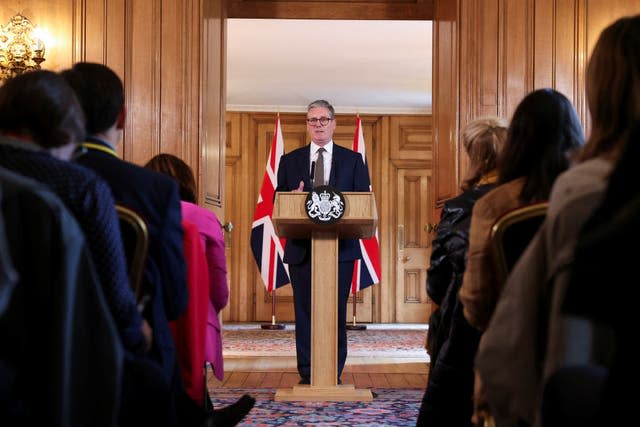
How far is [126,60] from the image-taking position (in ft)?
17.3

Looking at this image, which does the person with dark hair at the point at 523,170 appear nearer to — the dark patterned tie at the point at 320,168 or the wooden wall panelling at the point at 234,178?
the dark patterned tie at the point at 320,168

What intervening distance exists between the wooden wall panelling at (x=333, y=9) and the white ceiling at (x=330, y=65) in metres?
1.49

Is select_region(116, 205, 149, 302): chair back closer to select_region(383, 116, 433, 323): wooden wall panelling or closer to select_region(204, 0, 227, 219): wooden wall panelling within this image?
select_region(204, 0, 227, 219): wooden wall panelling

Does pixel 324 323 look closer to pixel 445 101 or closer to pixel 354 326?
pixel 445 101

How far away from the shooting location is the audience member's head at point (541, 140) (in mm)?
2166

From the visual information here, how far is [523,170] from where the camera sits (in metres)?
2.23

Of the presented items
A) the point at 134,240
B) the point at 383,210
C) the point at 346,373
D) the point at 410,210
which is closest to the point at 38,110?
the point at 134,240

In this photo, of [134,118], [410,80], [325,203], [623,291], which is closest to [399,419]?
[325,203]

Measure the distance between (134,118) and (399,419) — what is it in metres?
2.33

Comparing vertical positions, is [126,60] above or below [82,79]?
above

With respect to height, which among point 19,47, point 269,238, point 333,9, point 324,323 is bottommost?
point 324,323

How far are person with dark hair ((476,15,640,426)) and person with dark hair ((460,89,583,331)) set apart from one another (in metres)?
0.42

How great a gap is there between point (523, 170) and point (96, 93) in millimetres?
1041

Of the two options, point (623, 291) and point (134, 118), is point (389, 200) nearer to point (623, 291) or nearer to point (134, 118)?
point (134, 118)
